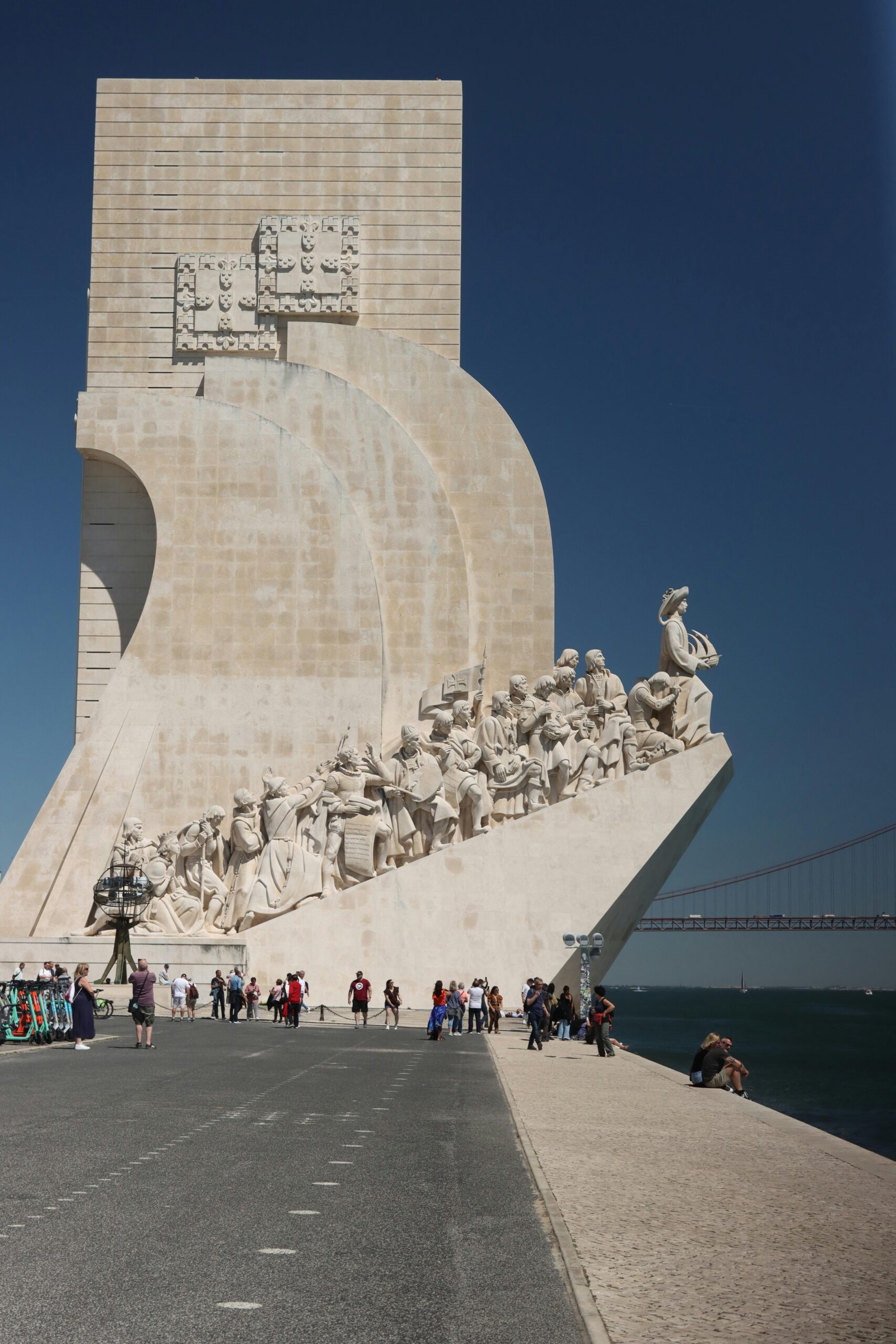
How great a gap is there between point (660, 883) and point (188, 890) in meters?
5.85

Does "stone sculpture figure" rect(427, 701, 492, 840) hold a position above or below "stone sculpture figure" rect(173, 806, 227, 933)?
above

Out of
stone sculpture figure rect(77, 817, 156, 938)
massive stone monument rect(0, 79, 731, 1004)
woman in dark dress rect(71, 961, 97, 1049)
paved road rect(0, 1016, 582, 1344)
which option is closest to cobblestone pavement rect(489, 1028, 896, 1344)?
paved road rect(0, 1016, 582, 1344)

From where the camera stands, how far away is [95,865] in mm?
18469

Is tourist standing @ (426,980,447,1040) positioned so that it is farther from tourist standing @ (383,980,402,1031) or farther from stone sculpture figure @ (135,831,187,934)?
stone sculpture figure @ (135,831,187,934)

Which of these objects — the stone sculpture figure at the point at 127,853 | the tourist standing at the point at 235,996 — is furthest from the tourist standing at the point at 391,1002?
the stone sculpture figure at the point at 127,853

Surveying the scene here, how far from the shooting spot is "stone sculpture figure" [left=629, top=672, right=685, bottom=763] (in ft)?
A: 56.6

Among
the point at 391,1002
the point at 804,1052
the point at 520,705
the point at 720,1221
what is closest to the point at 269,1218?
the point at 720,1221

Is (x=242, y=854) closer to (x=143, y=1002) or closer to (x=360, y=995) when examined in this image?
(x=360, y=995)

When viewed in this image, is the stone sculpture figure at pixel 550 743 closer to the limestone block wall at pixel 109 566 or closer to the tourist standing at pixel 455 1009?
the tourist standing at pixel 455 1009

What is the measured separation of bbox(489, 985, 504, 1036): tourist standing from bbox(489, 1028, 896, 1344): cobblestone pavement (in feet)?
24.2

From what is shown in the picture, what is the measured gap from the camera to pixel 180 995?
589 inches

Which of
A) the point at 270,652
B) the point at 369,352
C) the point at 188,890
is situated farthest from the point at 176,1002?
the point at 369,352

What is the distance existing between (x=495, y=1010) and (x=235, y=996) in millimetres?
2706

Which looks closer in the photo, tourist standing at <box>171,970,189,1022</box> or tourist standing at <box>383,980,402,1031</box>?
tourist standing at <box>383,980,402,1031</box>
